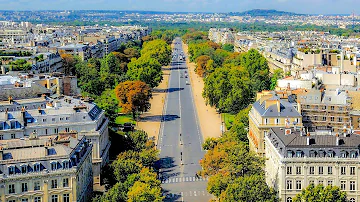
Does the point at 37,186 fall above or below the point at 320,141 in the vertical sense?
below

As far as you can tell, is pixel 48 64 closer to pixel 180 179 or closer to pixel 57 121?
pixel 57 121

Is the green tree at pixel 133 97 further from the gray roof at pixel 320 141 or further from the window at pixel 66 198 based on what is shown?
the window at pixel 66 198

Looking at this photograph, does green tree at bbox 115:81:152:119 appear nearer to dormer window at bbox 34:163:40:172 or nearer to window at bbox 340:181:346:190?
window at bbox 340:181:346:190

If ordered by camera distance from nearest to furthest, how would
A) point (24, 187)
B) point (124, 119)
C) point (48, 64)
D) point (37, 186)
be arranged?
1. point (24, 187)
2. point (37, 186)
3. point (124, 119)
4. point (48, 64)

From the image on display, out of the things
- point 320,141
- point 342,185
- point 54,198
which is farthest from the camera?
point 320,141

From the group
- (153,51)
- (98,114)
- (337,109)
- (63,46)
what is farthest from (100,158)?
(153,51)

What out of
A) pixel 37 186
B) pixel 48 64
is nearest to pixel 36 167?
pixel 37 186

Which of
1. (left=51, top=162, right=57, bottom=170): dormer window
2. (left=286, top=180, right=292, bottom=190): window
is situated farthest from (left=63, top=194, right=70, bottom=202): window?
(left=286, top=180, right=292, bottom=190): window
